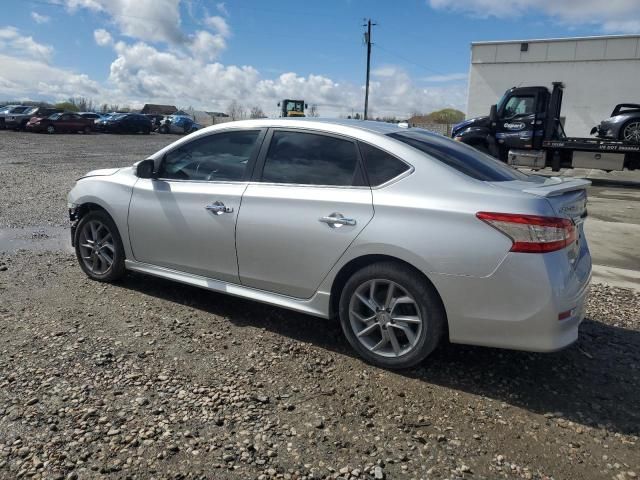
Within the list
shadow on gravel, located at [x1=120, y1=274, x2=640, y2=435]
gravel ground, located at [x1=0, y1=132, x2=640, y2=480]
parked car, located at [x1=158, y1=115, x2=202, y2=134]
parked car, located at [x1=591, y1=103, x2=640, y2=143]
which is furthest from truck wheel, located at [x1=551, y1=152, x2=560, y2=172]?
parked car, located at [x1=158, y1=115, x2=202, y2=134]

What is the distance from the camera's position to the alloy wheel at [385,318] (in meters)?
3.49

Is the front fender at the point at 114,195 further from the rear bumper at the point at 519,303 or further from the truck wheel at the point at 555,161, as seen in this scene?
the truck wheel at the point at 555,161

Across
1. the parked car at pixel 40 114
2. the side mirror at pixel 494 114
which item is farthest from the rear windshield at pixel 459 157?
the parked car at pixel 40 114

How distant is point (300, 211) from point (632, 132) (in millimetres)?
15731

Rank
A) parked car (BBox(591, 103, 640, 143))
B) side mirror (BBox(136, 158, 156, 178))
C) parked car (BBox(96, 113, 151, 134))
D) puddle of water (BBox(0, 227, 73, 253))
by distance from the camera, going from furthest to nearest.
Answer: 1. parked car (BBox(96, 113, 151, 134))
2. parked car (BBox(591, 103, 640, 143))
3. puddle of water (BBox(0, 227, 73, 253))
4. side mirror (BBox(136, 158, 156, 178))

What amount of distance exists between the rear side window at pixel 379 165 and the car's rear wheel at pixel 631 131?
50.1ft

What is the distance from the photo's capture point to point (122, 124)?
40.0 meters

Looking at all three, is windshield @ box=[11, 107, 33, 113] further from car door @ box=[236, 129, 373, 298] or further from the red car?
car door @ box=[236, 129, 373, 298]

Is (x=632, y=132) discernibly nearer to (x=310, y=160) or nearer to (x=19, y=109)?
(x=310, y=160)

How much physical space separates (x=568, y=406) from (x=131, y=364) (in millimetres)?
2822

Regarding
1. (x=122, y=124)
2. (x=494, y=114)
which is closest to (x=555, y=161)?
(x=494, y=114)

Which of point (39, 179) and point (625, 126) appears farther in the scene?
point (625, 126)

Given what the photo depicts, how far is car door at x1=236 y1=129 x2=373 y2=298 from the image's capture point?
12.0 feet

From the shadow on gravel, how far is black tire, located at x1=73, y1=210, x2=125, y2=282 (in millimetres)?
780
